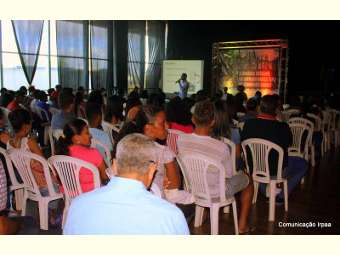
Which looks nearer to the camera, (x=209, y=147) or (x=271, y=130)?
(x=209, y=147)

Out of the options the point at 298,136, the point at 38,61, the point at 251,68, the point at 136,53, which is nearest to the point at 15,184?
the point at 298,136

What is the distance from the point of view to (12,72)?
9891mm

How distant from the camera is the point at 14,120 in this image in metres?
3.21

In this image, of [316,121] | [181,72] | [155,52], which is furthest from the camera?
[155,52]

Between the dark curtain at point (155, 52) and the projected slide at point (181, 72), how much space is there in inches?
23.6

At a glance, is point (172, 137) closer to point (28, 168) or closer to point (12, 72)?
point (28, 168)

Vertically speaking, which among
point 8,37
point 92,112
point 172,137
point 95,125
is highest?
point 8,37

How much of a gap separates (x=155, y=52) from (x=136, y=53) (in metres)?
0.90

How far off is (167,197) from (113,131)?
70.3 inches

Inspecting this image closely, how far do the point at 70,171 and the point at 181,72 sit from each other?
1104 cm

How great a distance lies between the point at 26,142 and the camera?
313cm

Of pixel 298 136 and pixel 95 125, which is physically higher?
pixel 95 125

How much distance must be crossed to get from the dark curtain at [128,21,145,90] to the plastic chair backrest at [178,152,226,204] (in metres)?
10.9

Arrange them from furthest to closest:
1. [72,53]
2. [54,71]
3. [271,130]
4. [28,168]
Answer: [72,53] < [54,71] < [271,130] < [28,168]
